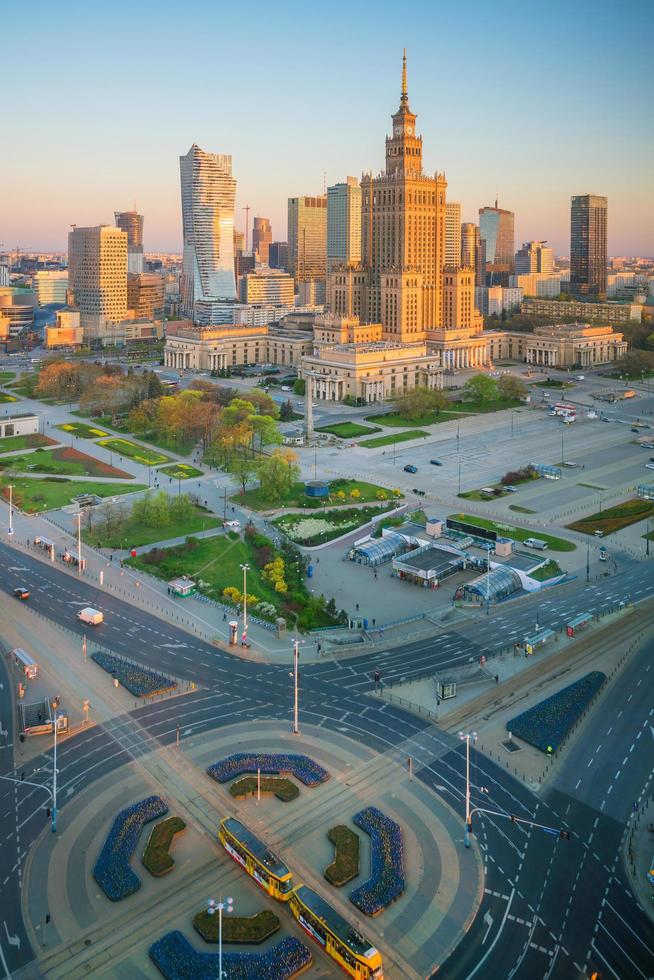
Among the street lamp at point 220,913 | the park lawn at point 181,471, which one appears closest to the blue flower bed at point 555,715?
the street lamp at point 220,913

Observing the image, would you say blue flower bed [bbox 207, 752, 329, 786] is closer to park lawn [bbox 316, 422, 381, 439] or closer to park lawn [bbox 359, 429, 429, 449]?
park lawn [bbox 359, 429, 429, 449]

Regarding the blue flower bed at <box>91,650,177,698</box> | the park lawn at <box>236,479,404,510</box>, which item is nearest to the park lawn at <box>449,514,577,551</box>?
the park lawn at <box>236,479,404,510</box>

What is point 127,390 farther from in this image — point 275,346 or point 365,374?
point 275,346

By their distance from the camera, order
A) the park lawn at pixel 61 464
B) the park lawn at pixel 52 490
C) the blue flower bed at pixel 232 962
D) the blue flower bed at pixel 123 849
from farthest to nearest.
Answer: the park lawn at pixel 61 464 < the park lawn at pixel 52 490 < the blue flower bed at pixel 123 849 < the blue flower bed at pixel 232 962

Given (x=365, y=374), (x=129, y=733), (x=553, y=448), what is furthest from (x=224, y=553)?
(x=365, y=374)

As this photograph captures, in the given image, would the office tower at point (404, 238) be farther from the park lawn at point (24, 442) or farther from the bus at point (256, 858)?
the bus at point (256, 858)
